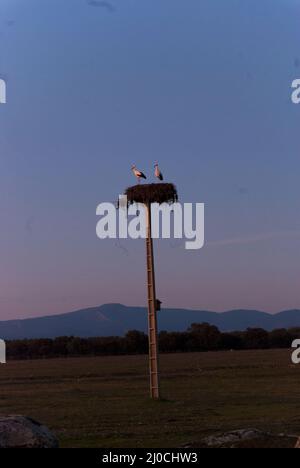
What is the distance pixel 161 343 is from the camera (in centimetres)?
9469

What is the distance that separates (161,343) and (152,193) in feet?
230

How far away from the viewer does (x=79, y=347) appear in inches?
3735

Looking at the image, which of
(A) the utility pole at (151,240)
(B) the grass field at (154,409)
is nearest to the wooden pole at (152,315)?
(A) the utility pole at (151,240)

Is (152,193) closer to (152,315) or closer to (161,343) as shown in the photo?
(152,315)

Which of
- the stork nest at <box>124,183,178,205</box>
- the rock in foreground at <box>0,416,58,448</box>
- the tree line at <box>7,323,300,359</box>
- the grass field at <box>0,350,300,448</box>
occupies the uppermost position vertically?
the stork nest at <box>124,183,178,205</box>

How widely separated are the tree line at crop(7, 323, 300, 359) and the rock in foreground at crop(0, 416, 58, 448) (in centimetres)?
7934

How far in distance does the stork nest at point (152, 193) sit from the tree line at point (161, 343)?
218 feet

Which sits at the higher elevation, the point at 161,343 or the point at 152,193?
the point at 152,193

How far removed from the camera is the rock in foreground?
39.0 ft

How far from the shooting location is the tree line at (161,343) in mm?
93250

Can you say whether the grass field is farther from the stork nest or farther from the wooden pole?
the stork nest

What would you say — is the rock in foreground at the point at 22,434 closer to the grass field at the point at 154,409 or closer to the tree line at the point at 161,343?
the grass field at the point at 154,409

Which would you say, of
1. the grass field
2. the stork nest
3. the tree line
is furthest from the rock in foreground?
the tree line

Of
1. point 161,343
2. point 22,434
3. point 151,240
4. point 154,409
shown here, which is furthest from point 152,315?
point 161,343
